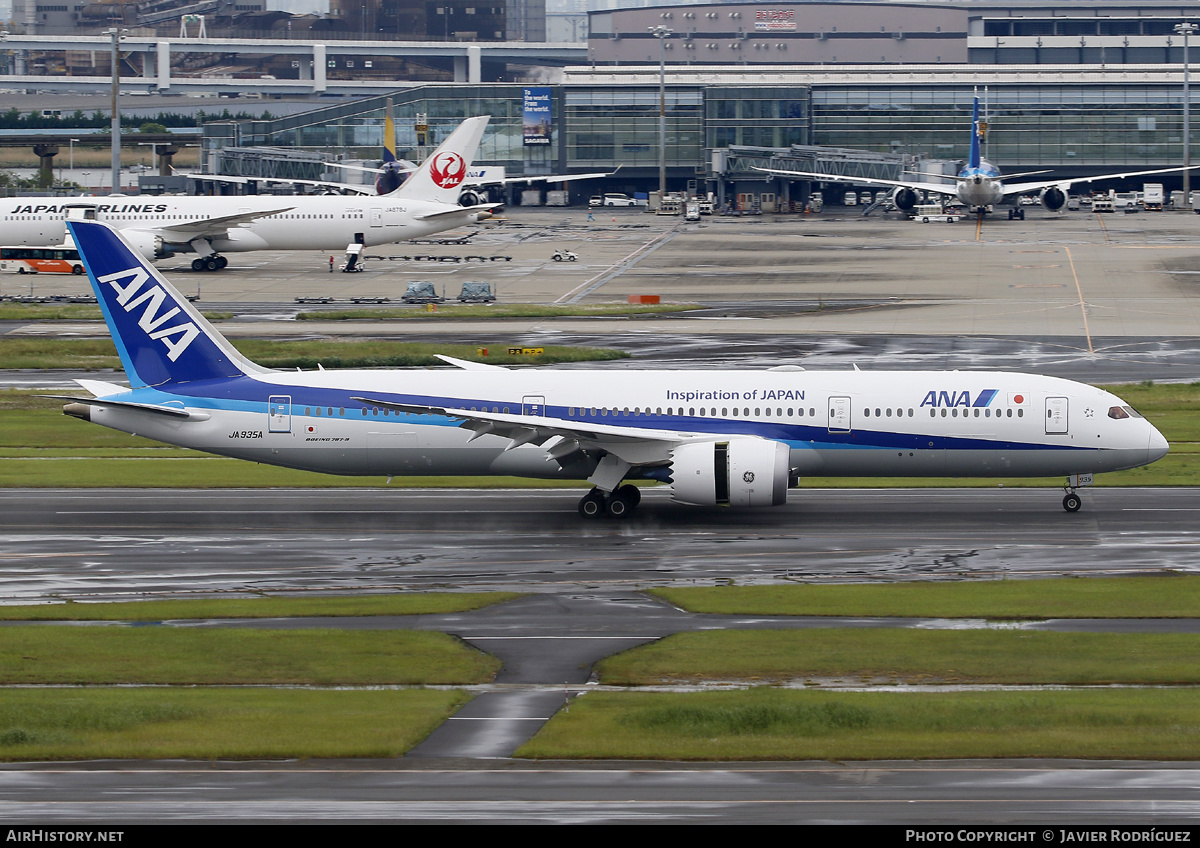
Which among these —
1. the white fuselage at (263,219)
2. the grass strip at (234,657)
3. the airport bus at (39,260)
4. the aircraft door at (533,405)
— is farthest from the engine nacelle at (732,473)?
the airport bus at (39,260)

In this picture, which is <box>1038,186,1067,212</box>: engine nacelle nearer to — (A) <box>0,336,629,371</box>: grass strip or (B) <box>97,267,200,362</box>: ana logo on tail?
(A) <box>0,336,629,371</box>: grass strip

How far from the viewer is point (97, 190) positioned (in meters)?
198

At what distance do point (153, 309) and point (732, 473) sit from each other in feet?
61.6

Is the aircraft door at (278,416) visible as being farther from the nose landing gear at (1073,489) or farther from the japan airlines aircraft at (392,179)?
the japan airlines aircraft at (392,179)

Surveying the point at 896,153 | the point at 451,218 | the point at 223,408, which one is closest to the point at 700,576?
the point at 223,408

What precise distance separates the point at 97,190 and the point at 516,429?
561ft

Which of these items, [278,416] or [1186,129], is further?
[1186,129]

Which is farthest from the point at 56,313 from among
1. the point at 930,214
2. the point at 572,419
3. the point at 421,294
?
the point at 930,214

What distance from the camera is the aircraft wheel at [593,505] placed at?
44344mm

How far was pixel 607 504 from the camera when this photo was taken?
44.5 m

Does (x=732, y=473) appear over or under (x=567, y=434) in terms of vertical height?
under

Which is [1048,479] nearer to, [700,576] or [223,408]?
[700,576]

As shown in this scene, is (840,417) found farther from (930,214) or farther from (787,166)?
(787,166)

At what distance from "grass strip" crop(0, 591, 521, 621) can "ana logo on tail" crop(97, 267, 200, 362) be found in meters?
13.0
